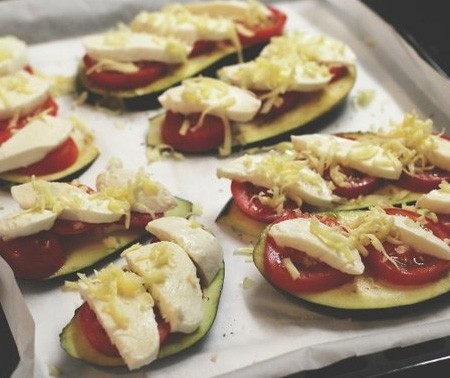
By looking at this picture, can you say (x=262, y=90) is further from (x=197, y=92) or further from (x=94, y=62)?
(x=94, y=62)

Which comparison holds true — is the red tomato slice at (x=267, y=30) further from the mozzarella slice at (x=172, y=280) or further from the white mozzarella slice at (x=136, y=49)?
the mozzarella slice at (x=172, y=280)

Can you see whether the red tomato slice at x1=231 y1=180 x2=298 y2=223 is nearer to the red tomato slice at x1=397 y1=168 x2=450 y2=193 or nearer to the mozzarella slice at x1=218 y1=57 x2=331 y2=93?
the red tomato slice at x1=397 y1=168 x2=450 y2=193

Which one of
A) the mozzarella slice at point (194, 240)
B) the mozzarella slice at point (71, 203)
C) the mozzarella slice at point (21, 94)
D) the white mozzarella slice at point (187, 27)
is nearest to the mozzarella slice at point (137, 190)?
the mozzarella slice at point (71, 203)

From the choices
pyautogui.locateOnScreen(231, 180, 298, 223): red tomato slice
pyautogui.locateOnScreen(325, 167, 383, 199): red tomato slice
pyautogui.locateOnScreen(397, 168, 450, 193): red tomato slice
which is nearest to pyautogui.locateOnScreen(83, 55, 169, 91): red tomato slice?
pyautogui.locateOnScreen(231, 180, 298, 223): red tomato slice

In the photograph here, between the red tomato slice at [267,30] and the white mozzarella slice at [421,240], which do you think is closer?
the white mozzarella slice at [421,240]

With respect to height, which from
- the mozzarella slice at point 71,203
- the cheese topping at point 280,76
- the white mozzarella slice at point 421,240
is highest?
the white mozzarella slice at point 421,240

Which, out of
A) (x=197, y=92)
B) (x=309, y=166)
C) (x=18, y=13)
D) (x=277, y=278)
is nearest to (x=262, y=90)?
(x=197, y=92)
